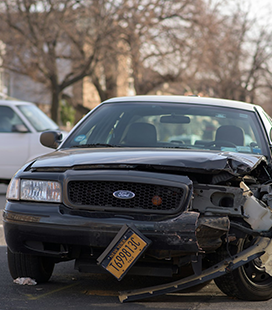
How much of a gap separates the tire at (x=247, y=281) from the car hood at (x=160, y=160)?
0.54m

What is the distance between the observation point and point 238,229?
13.6ft

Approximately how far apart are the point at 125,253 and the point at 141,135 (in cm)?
186

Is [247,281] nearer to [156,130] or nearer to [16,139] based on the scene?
[156,130]

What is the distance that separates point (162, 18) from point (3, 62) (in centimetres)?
714

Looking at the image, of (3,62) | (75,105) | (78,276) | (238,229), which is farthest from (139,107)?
(75,105)

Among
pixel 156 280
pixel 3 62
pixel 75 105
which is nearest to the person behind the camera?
pixel 156 280

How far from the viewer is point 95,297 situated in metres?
4.49

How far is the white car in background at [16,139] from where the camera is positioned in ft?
39.3

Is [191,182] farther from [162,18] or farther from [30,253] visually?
[162,18]

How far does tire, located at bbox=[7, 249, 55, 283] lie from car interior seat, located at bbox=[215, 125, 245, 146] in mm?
1931

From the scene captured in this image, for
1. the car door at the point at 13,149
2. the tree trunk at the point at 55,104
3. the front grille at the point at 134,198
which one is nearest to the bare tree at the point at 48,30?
the tree trunk at the point at 55,104

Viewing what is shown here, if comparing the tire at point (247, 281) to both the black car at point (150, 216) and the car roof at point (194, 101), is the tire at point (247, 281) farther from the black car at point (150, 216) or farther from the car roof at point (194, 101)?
the car roof at point (194, 101)

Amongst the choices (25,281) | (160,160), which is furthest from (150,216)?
(25,281)

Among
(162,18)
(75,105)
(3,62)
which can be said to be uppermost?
(162,18)
